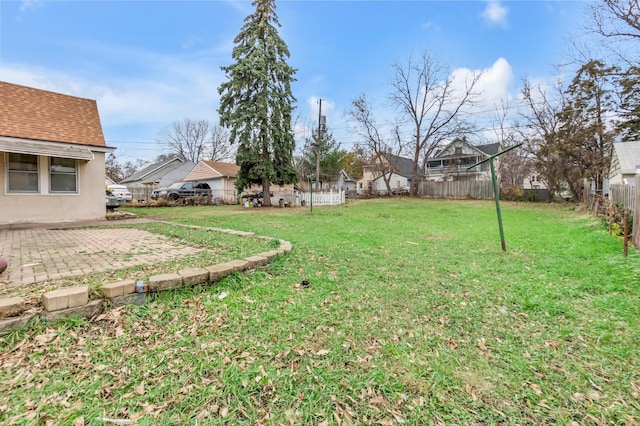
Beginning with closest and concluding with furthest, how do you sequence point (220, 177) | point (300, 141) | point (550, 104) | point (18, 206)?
point (18, 206)
point (550, 104)
point (220, 177)
point (300, 141)

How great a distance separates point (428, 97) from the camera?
26203 millimetres

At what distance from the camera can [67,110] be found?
960cm

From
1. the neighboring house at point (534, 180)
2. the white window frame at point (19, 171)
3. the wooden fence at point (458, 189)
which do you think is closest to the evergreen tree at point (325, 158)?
the wooden fence at point (458, 189)

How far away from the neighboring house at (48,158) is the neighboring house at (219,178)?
1264 cm

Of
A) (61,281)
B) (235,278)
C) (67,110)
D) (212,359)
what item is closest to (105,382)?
(212,359)

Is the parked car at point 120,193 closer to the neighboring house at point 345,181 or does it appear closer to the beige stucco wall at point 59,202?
the beige stucco wall at point 59,202

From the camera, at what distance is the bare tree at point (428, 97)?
82.0 ft

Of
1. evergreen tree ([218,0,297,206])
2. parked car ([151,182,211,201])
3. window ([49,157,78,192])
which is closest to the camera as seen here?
window ([49,157,78,192])

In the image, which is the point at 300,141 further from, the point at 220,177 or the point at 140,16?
the point at 140,16

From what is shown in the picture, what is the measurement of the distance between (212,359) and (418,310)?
1913mm

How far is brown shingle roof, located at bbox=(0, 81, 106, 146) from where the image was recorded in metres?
8.23

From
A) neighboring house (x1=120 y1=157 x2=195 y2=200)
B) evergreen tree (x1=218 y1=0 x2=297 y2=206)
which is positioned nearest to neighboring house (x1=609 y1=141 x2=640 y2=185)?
evergreen tree (x1=218 y1=0 x2=297 y2=206)

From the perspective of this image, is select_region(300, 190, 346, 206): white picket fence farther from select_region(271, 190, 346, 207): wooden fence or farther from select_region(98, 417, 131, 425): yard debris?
select_region(98, 417, 131, 425): yard debris

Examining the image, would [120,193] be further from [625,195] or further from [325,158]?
[625,195]
